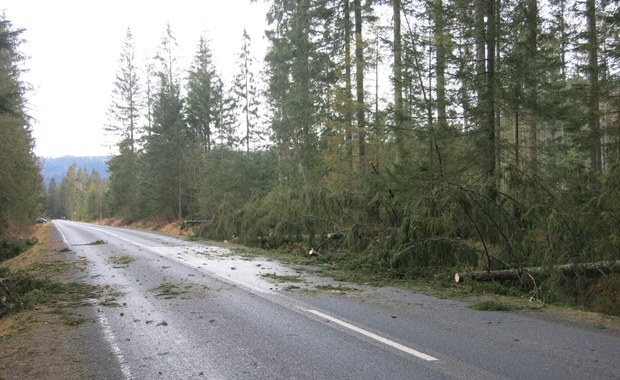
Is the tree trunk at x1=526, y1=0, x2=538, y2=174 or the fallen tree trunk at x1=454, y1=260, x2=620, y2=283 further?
the tree trunk at x1=526, y1=0, x2=538, y2=174

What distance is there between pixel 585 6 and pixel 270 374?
728 inches

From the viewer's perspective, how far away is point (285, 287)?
963 cm

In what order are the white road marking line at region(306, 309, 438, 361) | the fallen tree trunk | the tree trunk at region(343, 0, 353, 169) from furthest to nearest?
the tree trunk at region(343, 0, 353, 169) < the fallen tree trunk < the white road marking line at region(306, 309, 438, 361)

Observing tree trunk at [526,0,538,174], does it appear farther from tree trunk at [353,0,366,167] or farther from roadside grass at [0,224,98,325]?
roadside grass at [0,224,98,325]

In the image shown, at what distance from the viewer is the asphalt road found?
468 cm

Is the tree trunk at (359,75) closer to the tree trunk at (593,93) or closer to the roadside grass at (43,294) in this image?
the tree trunk at (593,93)

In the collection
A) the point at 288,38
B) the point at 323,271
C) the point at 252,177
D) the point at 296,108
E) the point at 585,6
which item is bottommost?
the point at 323,271

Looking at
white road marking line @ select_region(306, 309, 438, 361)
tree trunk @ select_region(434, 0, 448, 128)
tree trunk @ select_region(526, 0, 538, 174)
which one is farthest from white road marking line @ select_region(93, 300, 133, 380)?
tree trunk @ select_region(526, 0, 538, 174)

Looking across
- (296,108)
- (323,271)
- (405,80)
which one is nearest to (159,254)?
(323,271)

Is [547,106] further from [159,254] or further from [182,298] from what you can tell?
[159,254]

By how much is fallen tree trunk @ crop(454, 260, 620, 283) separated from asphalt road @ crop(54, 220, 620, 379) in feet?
5.54

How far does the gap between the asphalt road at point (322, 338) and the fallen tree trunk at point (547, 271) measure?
5.54 ft

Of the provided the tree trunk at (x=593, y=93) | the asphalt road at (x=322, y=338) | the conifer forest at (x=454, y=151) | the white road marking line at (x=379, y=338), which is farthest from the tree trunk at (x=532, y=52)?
the white road marking line at (x=379, y=338)

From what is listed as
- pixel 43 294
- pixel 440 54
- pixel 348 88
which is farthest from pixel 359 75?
pixel 43 294
